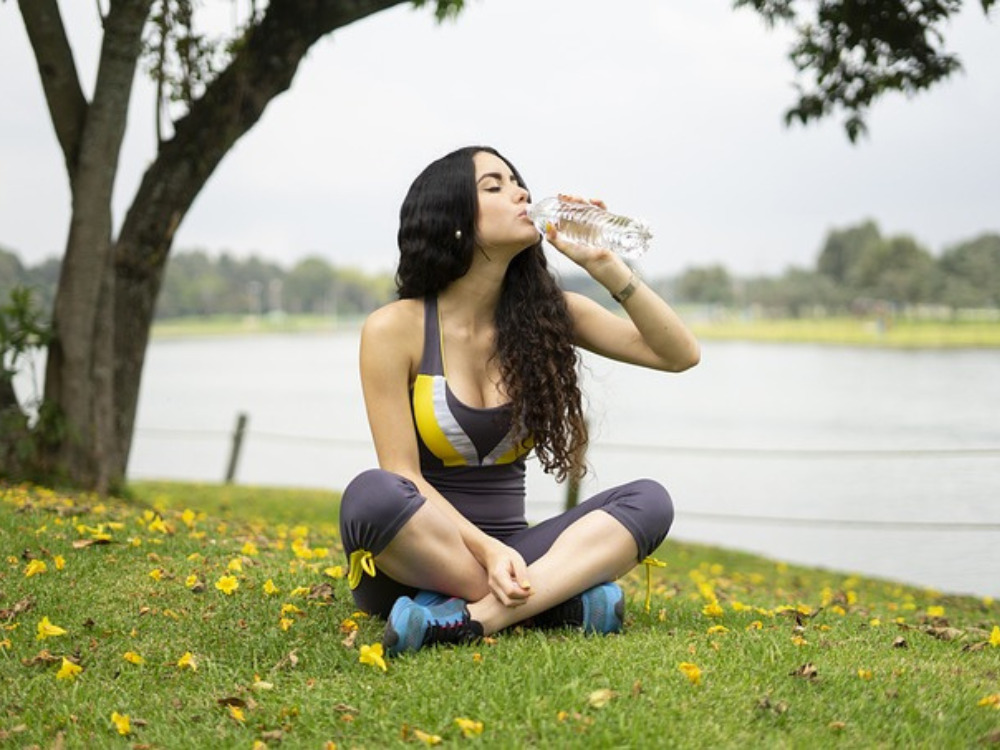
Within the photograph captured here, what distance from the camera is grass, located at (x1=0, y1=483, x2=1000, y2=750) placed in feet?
9.36

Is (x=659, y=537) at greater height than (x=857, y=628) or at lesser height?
greater

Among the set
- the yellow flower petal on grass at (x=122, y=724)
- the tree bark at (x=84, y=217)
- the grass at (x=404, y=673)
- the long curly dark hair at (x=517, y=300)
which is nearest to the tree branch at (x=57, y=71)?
the tree bark at (x=84, y=217)

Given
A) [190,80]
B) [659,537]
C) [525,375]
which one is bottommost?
[659,537]

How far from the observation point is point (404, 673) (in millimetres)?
3209

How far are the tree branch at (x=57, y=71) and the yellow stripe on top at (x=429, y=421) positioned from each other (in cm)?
504

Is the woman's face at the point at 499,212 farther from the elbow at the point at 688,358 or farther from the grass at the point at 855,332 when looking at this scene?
the grass at the point at 855,332

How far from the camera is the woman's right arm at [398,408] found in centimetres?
353

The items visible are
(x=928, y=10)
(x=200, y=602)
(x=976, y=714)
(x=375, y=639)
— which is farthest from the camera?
(x=928, y=10)

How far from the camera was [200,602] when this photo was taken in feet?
13.3

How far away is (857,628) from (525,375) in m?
1.41

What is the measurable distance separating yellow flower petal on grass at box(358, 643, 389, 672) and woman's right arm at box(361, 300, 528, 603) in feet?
1.24

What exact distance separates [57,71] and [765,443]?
906 inches

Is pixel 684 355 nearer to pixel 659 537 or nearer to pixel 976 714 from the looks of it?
pixel 659 537

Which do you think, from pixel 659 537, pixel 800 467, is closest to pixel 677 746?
pixel 659 537
